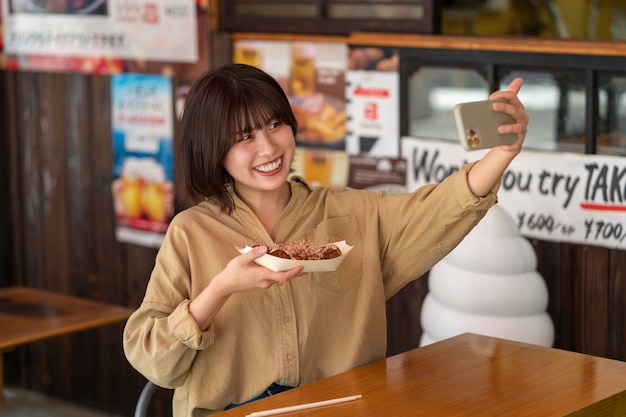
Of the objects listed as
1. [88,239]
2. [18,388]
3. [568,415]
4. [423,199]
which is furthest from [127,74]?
[568,415]

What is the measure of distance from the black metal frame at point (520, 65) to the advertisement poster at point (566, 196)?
9 cm

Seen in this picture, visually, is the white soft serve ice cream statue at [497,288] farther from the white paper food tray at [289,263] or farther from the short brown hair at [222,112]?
the white paper food tray at [289,263]

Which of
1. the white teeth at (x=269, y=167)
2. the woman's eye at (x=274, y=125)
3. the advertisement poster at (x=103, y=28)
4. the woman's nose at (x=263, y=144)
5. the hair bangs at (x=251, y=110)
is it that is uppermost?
the advertisement poster at (x=103, y=28)

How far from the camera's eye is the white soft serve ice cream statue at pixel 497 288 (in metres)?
3.45

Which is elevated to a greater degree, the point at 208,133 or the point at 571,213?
the point at 208,133

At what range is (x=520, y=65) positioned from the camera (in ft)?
12.2

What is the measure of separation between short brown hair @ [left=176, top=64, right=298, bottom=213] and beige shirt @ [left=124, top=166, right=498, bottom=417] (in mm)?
164

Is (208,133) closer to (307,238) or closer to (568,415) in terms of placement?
(307,238)

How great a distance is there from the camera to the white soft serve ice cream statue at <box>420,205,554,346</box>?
3.45m

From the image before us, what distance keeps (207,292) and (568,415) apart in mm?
817

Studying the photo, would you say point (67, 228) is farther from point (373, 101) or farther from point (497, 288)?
point (497, 288)

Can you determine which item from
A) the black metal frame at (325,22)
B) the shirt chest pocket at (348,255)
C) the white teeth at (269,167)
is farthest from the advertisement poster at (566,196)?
the white teeth at (269,167)

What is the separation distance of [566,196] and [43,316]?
1.85 metres

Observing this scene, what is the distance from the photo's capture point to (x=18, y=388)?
19.0ft
